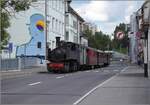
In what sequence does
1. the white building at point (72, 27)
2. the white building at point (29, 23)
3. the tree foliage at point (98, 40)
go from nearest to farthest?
1. the white building at point (29, 23)
2. the white building at point (72, 27)
3. the tree foliage at point (98, 40)

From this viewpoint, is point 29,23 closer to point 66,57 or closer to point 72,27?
point 66,57

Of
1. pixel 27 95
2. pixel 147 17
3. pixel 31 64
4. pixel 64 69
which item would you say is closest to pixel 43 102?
pixel 27 95

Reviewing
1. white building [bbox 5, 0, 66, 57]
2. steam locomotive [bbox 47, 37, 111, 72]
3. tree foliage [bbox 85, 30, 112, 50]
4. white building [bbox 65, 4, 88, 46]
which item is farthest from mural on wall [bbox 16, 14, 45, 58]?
tree foliage [bbox 85, 30, 112, 50]

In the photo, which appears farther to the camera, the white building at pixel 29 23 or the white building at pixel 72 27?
the white building at pixel 72 27

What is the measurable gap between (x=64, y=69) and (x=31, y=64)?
1577cm

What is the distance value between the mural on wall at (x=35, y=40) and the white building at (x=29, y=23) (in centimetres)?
45

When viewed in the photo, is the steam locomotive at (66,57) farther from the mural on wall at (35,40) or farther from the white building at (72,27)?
the white building at (72,27)

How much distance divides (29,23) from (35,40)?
8.51 ft

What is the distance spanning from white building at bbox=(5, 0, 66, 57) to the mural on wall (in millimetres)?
450

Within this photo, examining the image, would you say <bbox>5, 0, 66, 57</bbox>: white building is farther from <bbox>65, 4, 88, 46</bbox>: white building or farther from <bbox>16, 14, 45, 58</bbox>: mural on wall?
<bbox>65, 4, 88, 46</bbox>: white building

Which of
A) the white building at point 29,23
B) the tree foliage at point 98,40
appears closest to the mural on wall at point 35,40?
the white building at point 29,23

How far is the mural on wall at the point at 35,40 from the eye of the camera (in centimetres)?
7238

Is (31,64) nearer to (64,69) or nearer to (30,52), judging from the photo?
(30,52)

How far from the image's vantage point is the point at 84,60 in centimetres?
5988
